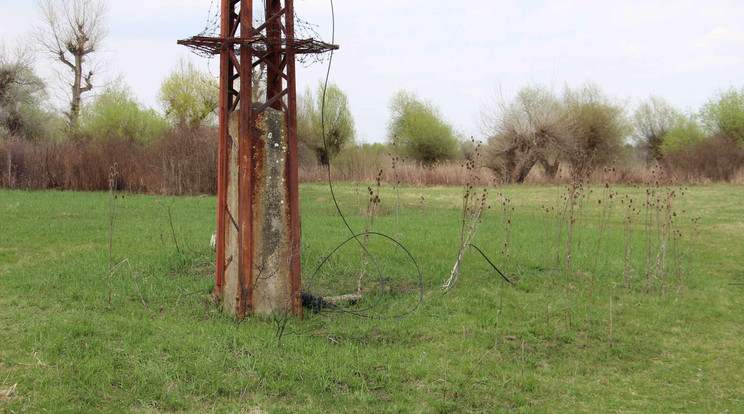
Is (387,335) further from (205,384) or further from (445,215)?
(445,215)

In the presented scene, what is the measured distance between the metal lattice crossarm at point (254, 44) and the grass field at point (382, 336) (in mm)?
2733

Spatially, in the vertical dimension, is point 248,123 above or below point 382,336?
above

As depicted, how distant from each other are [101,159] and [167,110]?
79.5 feet

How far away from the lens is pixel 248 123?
223 inches

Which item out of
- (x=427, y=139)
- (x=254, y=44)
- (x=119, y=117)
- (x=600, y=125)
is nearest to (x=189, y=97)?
(x=119, y=117)

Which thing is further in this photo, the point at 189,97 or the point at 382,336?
the point at 189,97

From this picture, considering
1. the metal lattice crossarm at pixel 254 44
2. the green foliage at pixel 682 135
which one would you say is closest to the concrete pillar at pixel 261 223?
the metal lattice crossarm at pixel 254 44

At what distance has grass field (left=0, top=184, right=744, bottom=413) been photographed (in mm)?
4328

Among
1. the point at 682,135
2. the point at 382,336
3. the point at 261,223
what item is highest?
the point at 682,135

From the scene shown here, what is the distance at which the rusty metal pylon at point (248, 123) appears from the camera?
5684 mm

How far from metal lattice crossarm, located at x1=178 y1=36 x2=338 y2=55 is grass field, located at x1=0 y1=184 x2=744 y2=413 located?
108 inches

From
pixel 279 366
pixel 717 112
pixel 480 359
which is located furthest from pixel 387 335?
pixel 717 112

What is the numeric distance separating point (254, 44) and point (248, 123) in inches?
39.3

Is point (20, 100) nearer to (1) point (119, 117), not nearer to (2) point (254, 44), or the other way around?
(1) point (119, 117)
